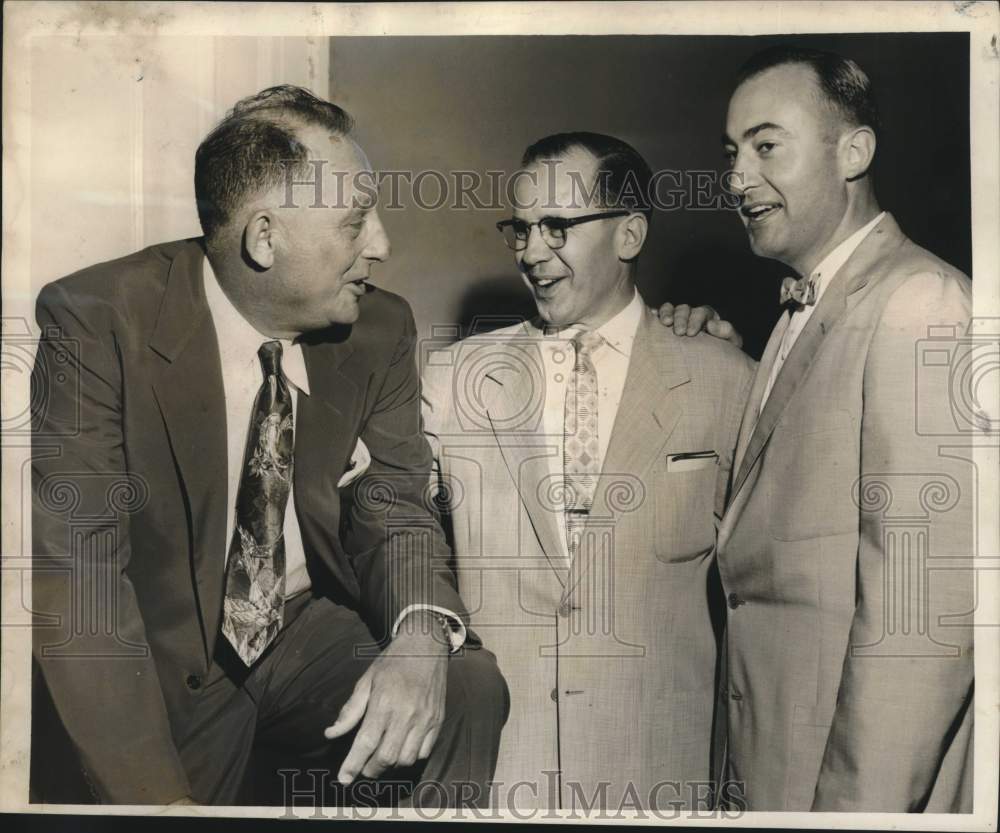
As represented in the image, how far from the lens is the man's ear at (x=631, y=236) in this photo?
242cm

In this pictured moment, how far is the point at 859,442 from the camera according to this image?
2.33 meters

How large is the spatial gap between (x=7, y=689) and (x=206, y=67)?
146 centimetres

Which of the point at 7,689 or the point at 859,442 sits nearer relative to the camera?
the point at 859,442

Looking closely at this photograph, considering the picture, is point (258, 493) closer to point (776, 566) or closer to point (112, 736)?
point (112, 736)

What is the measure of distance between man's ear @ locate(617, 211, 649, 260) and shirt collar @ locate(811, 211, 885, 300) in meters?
0.39

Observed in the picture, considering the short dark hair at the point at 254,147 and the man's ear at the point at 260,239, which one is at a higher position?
the short dark hair at the point at 254,147

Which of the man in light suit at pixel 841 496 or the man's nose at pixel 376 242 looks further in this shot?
the man's nose at pixel 376 242

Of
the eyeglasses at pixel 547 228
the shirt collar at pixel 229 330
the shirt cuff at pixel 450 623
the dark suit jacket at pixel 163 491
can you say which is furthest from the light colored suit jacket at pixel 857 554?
the shirt collar at pixel 229 330

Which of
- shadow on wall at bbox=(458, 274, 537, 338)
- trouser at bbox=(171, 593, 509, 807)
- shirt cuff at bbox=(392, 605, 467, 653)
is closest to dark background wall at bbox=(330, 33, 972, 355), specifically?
shadow on wall at bbox=(458, 274, 537, 338)

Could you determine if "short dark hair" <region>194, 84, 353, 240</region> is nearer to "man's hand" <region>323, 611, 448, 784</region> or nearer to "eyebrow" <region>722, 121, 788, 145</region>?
"eyebrow" <region>722, 121, 788, 145</region>

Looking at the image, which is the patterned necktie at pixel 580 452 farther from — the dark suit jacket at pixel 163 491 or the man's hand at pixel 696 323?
the dark suit jacket at pixel 163 491

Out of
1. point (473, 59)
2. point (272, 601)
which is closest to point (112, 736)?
point (272, 601)

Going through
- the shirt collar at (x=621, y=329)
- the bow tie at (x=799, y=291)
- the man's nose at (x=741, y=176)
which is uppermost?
the man's nose at (x=741, y=176)

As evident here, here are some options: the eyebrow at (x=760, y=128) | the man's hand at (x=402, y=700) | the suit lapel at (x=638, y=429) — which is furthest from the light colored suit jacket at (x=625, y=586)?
the eyebrow at (x=760, y=128)
